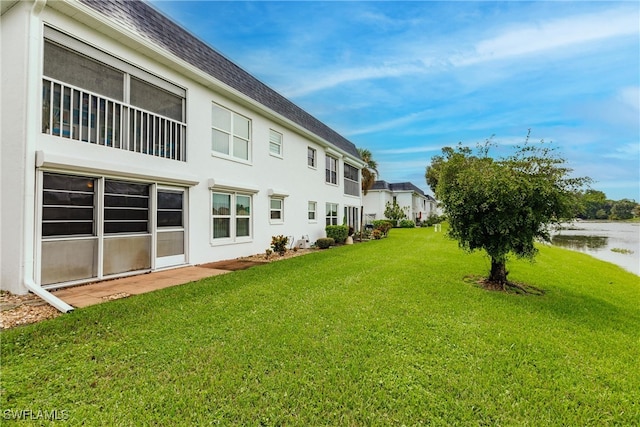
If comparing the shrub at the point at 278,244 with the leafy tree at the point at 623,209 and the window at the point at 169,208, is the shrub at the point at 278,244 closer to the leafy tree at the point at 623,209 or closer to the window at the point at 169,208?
the window at the point at 169,208

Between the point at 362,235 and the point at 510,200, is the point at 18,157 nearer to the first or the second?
the point at 510,200

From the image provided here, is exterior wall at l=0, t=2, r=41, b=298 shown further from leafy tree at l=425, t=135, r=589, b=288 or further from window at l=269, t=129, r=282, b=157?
leafy tree at l=425, t=135, r=589, b=288

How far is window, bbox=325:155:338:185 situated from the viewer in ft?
63.4

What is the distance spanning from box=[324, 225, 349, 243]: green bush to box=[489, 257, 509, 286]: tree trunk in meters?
10.3

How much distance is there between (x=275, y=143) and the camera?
13.9 meters

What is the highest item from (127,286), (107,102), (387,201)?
(107,102)

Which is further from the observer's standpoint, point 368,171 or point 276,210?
point 368,171

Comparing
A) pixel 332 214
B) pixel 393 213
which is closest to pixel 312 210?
pixel 332 214

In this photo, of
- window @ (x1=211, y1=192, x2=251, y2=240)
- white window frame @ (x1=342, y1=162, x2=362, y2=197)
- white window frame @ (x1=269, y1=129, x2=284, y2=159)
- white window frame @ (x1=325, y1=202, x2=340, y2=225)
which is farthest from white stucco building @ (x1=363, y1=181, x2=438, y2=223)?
window @ (x1=211, y1=192, x2=251, y2=240)

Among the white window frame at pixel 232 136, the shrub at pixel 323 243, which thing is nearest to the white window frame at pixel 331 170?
the shrub at pixel 323 243

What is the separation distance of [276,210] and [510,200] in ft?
31.6

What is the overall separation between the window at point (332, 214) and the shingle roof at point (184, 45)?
21.1 feet

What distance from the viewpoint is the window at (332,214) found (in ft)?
63.2

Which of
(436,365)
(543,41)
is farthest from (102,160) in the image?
(543,41)
